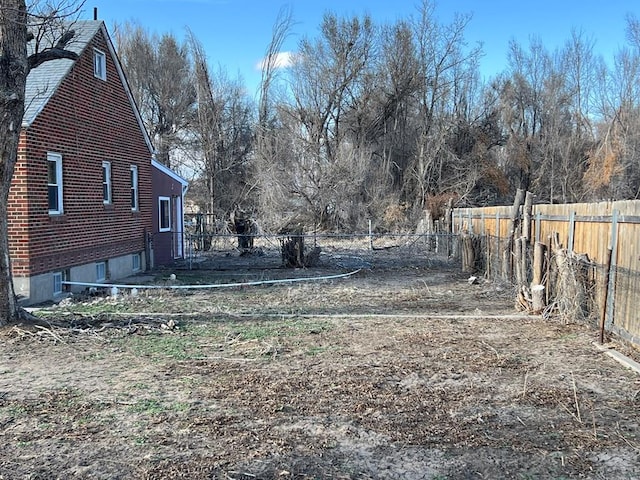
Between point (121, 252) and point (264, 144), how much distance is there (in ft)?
60.5

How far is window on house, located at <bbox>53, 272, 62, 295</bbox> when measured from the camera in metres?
11.2

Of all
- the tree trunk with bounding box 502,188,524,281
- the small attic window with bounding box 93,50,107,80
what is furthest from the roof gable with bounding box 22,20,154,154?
the tree trunk with bounding box 502,188,524,281

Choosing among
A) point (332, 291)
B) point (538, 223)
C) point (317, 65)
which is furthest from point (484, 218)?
point (317, 65)

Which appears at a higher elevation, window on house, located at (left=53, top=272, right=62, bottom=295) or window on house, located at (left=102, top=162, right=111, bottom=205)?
window on house, located at (left=102, top=162, right=111, bottom=205)

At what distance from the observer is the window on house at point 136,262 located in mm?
15371

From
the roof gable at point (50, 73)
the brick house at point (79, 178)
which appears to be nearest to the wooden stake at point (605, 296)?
the roof gable at point (50, 73)

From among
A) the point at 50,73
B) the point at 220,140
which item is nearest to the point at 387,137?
the point at 220,140

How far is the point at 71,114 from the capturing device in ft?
39.4

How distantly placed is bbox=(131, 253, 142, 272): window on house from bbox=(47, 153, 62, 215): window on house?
3.95 m

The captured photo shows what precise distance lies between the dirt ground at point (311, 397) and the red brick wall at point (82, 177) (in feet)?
6.12

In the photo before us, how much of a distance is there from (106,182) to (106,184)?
5cm

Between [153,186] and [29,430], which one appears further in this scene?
[153,186]

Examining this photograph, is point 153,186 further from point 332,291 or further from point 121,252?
point 332,291

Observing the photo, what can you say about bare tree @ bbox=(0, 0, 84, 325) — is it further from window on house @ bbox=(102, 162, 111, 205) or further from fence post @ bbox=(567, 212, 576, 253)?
fence post @ bbox=(567, 212, 576, 253)
